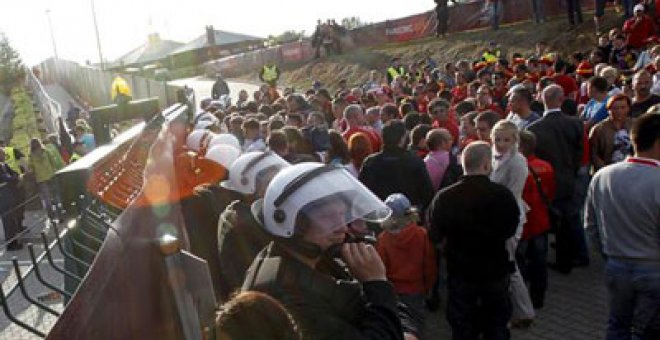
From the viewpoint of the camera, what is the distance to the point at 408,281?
5199 millimetres

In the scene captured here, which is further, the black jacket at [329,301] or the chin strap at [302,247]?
the chin strap at [302,247]

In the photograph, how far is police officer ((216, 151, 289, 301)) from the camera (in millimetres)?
3900

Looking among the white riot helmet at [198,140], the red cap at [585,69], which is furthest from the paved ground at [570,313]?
the red cap at [585,69]

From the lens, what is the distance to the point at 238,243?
394 cm

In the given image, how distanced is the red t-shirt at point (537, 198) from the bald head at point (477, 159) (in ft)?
4.48

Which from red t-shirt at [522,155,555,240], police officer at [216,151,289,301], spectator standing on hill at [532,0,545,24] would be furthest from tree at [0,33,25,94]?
police officer at [216,151,289,301]

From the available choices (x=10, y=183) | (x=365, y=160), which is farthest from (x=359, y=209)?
(x=10, y=183)

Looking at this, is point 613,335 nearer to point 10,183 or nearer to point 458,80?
point 458,80

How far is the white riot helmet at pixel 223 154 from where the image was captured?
5.54 meters

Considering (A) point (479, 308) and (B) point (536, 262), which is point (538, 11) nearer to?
(B) point (536, 262)

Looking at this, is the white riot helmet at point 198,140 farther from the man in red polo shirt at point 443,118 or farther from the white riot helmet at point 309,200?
the white riot helmet at point 309,200

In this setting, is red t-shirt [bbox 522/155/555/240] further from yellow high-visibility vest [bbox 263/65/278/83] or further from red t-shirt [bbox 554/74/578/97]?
yellow high-visibility vest [bbox 263/65/278/83]

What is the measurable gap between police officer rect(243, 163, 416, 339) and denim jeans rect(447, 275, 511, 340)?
2119 millimetres

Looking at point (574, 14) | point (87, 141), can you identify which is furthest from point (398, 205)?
point (574, 14)
